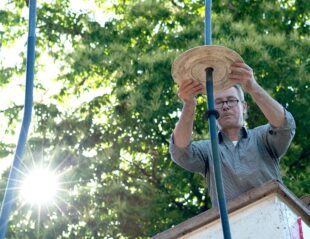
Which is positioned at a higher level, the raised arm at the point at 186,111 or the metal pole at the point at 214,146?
the raised arm at the point at 186,111

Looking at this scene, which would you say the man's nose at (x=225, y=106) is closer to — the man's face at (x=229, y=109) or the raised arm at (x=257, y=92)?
the man's face at (x=229, y=109)

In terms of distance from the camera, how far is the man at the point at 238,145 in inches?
182

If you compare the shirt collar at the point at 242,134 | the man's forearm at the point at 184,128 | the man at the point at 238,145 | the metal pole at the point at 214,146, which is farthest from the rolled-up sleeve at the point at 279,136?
the metal pole at the point at 214,146

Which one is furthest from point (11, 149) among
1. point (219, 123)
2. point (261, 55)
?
point (219, 123)

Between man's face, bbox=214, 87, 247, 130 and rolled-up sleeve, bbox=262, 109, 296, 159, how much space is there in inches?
7.6

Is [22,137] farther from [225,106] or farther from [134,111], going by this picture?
[134,111]

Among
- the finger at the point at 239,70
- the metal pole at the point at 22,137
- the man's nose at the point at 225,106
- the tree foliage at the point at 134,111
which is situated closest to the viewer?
the metal pole at the point at 22,137

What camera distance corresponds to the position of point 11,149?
13211mm

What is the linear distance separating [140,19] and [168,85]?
8.62 ft

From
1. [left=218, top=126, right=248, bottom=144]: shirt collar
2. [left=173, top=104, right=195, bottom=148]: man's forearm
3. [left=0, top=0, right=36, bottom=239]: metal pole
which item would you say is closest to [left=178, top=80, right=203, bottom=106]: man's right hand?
[left=173, top=104, right=195, bottom=148]: man's forearm

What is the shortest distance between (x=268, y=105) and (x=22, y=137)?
1.52 m

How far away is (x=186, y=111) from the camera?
4.43 metres

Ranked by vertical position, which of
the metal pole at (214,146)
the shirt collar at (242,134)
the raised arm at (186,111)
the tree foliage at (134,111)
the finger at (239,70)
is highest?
the tree foliage at (134,111)

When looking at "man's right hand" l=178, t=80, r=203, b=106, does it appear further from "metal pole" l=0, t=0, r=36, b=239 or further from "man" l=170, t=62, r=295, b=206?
"metal pole" l=0, t=0, r=36, b=239
